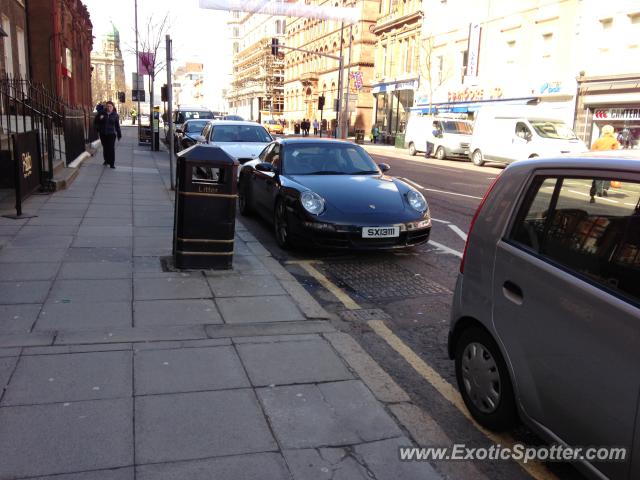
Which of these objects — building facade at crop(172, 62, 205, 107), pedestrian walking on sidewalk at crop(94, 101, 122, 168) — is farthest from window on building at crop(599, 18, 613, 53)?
building facade at crop(172, 62, 205, 107)

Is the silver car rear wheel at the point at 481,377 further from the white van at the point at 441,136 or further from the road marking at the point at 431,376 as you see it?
the white van at the point at 441,136

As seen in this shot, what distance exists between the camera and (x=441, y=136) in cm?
2825

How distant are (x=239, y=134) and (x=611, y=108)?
61.7 ft

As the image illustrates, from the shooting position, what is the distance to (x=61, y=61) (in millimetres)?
24281

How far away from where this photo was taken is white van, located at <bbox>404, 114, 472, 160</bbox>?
2753 cm

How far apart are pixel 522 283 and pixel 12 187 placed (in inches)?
419

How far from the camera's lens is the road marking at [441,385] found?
296 cm

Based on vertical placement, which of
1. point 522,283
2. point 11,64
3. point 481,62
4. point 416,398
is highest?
point 481,62

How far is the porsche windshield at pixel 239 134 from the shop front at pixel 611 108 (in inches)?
651

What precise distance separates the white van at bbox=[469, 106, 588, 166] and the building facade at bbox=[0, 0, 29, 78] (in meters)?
17.6

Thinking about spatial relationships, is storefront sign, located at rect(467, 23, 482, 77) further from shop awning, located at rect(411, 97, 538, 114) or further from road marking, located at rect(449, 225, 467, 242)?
Answer: road marking, located at rect(449, 225, 467, 242)

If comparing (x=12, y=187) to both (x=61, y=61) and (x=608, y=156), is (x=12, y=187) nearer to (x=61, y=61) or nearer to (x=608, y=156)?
(x=608, y=156)

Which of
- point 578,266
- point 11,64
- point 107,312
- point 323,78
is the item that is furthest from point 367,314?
point 323,78

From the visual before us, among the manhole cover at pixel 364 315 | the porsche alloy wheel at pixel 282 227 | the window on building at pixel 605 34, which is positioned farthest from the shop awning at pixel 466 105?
the manhole cover at pixel 364 315
